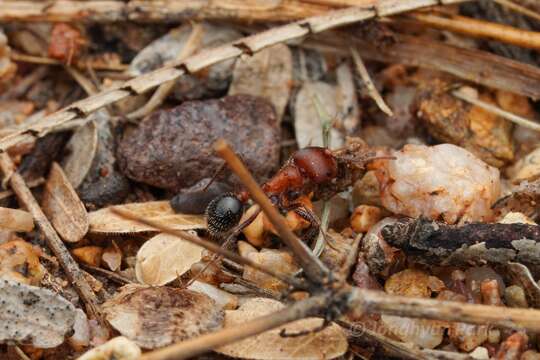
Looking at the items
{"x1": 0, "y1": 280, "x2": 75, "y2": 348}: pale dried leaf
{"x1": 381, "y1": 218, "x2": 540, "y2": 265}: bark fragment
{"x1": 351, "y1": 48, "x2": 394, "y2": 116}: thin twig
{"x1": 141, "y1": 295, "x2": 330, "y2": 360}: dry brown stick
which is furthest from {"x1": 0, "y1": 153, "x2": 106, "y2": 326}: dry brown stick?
{"x1": 351, "y1": 48, "x2": 394, "y2": 116}: thin twig

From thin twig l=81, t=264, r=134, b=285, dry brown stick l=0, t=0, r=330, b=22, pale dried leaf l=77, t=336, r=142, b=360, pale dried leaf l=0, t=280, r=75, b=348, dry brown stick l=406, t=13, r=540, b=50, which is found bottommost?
thin twig l=81, t=264, r=134, b=285

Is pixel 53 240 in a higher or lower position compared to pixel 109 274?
higher

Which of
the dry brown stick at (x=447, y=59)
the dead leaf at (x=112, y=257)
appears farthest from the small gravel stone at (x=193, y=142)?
the dry brown stick at (x=447, y=59)

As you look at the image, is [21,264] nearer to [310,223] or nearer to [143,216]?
[143,216]

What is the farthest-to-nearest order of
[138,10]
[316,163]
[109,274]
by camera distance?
1. [138,10]
2. [316,163]
3. [109,274]

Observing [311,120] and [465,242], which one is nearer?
[465,242]

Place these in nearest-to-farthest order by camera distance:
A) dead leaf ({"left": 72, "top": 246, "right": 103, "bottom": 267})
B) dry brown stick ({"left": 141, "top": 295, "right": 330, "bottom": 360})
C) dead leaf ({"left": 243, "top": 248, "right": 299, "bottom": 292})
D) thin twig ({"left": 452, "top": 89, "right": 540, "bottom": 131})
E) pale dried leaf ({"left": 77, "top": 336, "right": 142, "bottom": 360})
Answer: dry brown stick ({"left": 141, "top": 295, "right": 330, "bottom": 360}) → pale dried leaf ({"left": 77, "top": 336, "right": 142, "bottom": 360}) → dead leaf ({"left": 243, "top": 248, "right": 299, "bottom": 292}) → dead leaf ({"left": 72, "top": 246, "right": 103, "bottom": 267}) → thin twig ({"left": 452, "top": 89, "right": 540, "bottom": 131})

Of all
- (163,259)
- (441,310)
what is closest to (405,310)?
(441,310)

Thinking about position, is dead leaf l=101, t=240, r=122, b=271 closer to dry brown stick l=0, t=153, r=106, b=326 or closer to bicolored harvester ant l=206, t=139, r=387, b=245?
dry brown stick l=0, t=153, r=106, b=326
